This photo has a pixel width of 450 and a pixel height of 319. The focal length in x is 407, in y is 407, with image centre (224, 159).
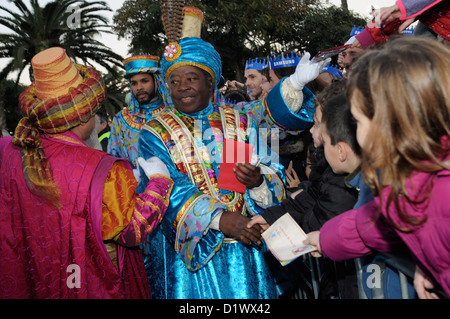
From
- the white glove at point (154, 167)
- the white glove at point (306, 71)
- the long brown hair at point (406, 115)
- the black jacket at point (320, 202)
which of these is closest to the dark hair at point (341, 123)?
the black jacket at point (320, 202)

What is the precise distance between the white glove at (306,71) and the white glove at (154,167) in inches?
41.3

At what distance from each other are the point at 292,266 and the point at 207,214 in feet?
3.58

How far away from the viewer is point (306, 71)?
2693mm

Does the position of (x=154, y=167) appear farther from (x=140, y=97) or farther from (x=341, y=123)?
(x=140, y=97)

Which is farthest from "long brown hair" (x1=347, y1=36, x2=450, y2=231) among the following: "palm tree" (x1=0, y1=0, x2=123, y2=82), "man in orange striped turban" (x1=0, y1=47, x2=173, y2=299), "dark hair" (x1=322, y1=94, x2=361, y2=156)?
"palm tree" (x1=0, y1=0, x2=123, y2=82)

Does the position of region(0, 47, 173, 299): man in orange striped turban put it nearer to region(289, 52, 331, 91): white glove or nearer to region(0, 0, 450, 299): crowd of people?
region(0, 0, 450, 299): crowd of people

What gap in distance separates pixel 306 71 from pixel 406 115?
147 cm

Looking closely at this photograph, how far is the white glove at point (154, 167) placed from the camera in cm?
263

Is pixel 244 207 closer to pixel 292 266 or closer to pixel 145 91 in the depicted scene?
pixel 292 266

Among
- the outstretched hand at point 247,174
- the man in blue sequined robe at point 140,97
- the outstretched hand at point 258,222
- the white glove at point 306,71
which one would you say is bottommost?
the outstretched hand at point 258,222

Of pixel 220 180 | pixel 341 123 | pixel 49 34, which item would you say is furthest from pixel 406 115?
pixel 49 34

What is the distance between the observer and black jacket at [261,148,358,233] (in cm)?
223

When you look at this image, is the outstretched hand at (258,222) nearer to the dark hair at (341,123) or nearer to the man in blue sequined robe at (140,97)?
the dark hair at (341,123)

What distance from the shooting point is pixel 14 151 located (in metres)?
2.39
